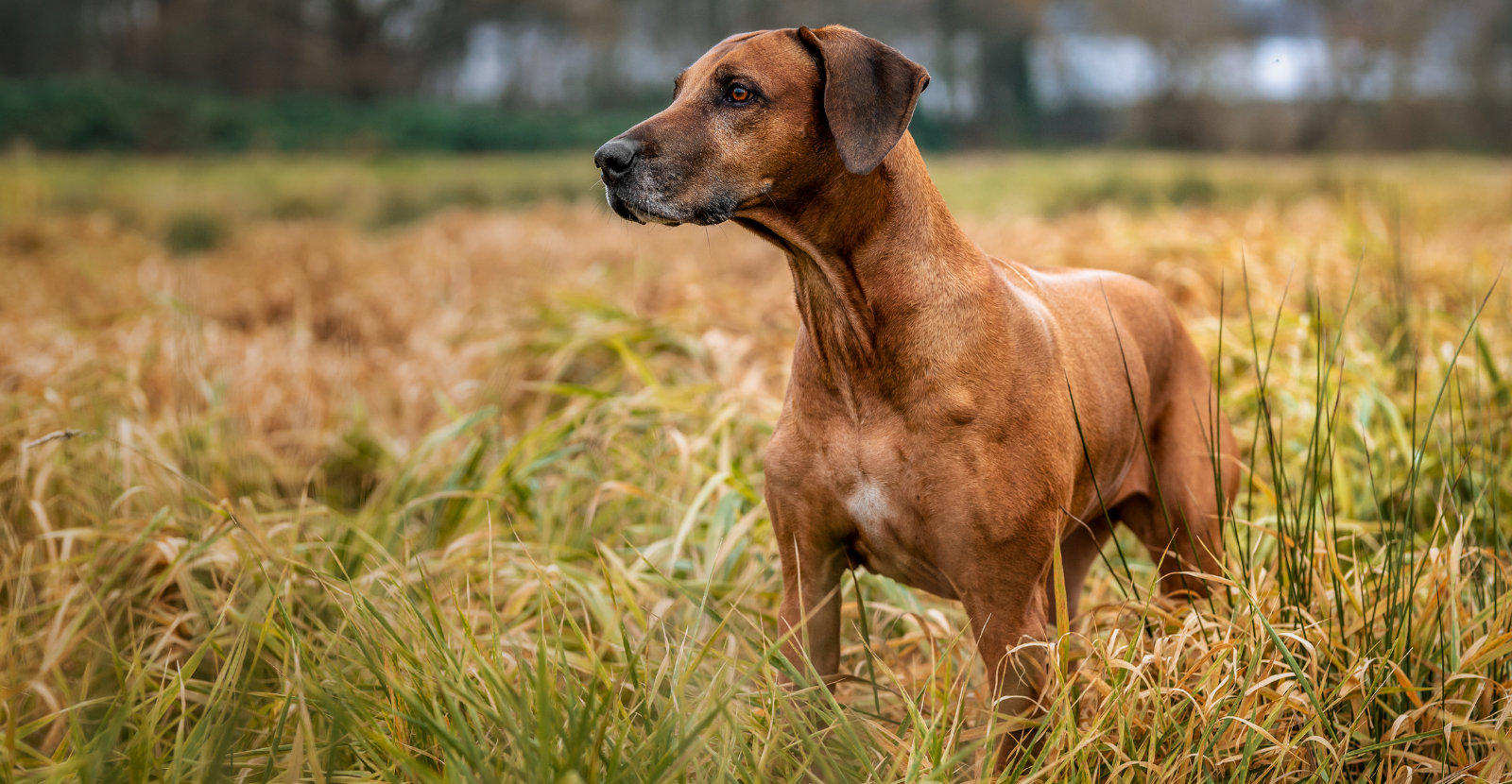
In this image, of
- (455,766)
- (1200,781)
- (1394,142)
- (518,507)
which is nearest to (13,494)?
(518,507)

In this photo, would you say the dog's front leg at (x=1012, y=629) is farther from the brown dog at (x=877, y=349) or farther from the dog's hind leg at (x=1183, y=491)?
the dog's hind leg at (x=1183, y=491)

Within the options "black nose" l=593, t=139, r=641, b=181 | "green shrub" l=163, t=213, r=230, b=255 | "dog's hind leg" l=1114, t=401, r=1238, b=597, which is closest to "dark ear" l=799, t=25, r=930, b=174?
"black nose" l=593, t=139, r=641, b=181

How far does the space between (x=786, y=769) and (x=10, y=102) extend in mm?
16516

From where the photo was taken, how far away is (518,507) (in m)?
3.32

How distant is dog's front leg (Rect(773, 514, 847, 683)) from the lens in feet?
6.40

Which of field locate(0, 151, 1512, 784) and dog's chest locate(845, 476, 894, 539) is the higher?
dog's chest locate(845, 476, 894, 539)

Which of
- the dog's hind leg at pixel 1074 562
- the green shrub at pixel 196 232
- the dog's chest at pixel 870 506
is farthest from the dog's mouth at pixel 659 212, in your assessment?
the green shrub at pixel 196 232

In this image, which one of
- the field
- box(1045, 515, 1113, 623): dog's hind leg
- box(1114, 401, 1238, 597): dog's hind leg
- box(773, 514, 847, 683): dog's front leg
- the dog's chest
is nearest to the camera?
the field

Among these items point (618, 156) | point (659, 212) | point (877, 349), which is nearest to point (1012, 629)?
point (877, 349)

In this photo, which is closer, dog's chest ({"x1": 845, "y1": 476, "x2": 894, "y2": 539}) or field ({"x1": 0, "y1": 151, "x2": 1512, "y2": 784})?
field ({"x1": 0, "y1": 151, "x2": 1512, "y2": 784})

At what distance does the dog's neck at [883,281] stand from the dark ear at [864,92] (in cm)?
10

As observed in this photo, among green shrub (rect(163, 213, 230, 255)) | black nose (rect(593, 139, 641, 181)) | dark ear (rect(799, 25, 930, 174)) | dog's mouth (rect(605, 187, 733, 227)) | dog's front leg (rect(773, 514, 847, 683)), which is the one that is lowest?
green shrub (rect(163, 213, 230, 255))

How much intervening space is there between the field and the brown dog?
0.18 meters

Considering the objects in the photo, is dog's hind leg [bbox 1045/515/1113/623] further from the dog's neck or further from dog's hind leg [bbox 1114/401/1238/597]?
the dog's neck
